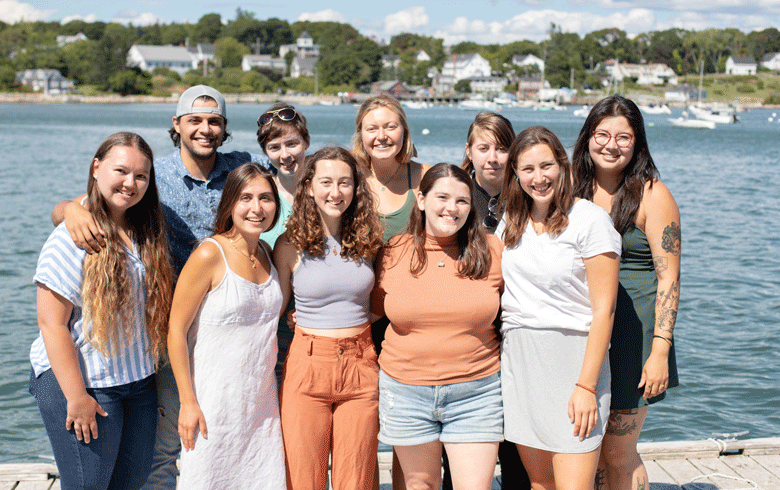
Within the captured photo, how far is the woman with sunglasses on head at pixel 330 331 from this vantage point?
334 cm

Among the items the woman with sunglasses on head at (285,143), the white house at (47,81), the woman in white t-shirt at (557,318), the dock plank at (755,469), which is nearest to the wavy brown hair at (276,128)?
the woman with sunglasses on head at (285,143)

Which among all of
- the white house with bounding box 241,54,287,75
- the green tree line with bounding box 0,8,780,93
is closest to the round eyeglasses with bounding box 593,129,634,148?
the green tree line with bounding box 0,8,780,93

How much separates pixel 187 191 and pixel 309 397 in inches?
60.2

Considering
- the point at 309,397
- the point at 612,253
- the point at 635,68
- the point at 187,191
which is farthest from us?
the point at 635,68

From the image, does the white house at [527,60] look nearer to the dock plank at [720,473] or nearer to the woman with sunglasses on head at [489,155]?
the dock plank at [720,473]

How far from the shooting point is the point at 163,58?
466 feet

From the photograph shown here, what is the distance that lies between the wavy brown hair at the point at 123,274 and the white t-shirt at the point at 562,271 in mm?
1782

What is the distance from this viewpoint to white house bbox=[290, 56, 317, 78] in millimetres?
149750

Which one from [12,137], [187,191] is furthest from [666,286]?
[12,137]

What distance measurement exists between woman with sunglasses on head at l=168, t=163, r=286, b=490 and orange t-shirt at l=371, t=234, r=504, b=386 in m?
0.65

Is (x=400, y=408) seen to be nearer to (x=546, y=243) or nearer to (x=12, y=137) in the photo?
(x=546, y=243)

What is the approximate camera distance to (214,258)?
10.6 feet

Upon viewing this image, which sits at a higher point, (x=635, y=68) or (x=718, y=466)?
(x=635, y=68)

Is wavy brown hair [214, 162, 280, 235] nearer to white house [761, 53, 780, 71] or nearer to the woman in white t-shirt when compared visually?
the woman in white t-shirt
